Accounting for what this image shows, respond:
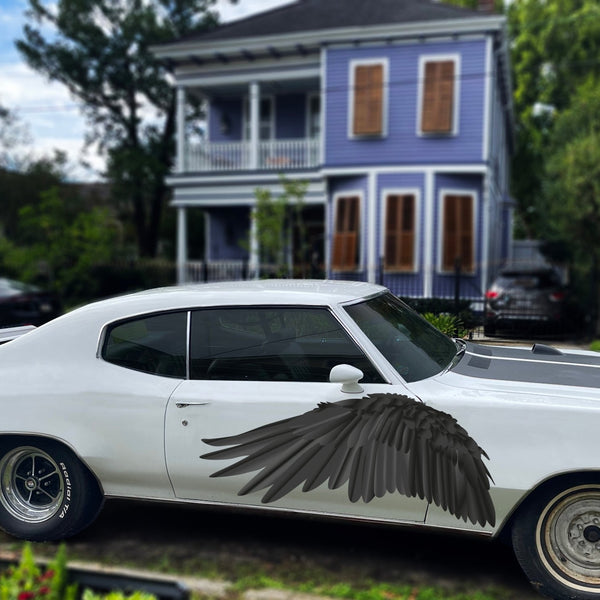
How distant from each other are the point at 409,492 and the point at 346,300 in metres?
1.11

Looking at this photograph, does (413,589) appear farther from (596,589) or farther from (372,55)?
(372,55)

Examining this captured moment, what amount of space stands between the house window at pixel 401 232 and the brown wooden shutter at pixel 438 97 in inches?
73.8

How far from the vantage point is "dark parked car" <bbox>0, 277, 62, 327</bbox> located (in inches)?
514

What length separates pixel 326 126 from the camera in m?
18.7

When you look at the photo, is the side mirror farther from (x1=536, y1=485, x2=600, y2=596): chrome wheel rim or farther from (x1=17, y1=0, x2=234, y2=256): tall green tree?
(x1=17, y1=0, x2=234, y2=256): tall green tree

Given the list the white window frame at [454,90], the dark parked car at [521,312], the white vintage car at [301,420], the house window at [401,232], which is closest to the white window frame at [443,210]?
the house window at [401,232]

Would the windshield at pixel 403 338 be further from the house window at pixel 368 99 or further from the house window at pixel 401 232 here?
the house window at pixel 368 99

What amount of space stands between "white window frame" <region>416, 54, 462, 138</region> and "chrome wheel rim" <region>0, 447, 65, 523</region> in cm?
1537

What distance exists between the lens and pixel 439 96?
17578mm

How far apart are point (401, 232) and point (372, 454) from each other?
48.5ft

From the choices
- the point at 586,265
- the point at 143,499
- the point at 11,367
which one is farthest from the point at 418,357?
the point at 586,265

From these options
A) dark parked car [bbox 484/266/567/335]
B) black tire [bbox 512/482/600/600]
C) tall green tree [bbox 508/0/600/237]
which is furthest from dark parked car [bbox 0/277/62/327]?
tall green tree [bbox 508/0/600/237]

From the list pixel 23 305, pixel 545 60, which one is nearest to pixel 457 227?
pixel 23 305

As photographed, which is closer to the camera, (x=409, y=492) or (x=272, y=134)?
(x=409, y=492)
